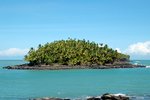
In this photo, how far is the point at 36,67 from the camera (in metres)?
196

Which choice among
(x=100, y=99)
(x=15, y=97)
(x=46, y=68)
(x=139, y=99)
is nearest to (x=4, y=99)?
(x=15, y=97)

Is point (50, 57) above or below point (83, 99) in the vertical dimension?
above

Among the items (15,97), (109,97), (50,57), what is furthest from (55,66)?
(109,97)

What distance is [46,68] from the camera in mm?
193000

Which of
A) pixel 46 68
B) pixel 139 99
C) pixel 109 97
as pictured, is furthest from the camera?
pixel 46 68

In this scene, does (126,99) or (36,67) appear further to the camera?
(36,67)

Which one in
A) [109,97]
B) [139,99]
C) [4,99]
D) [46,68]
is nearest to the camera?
[109,97]

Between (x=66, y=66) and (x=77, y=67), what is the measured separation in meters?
5.17

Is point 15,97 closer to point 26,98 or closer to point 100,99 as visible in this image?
point 26,98

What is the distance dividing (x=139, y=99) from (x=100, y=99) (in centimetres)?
644

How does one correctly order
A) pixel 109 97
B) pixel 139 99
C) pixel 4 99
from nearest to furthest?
pixel 109 97
pixel 139 99
pixel 4 99

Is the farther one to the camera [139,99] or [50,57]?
[50,57]

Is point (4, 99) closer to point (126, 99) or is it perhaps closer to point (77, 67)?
point (126, 99)

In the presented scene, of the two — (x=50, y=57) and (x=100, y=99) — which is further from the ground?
(x=50, y=57)
